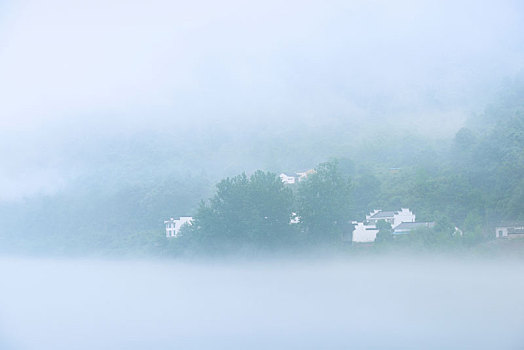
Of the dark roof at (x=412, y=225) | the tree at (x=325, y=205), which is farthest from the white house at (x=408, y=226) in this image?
the tree at (x=325, y=205)

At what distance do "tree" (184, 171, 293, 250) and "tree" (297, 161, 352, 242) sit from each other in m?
0.29

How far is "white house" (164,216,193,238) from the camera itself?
9.91m

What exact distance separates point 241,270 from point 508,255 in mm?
4168

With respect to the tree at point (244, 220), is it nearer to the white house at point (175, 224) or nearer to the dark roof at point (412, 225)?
the white house at point (175, 224)

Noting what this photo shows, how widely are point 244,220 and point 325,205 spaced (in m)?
1.42

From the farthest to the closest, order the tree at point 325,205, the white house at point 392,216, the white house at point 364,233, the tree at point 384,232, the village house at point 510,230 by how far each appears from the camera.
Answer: the tree at point 325,205 < the white house at point 364,233 < the white house at point 392,216 < the tree at point 384,232 < the village house at point 510,230

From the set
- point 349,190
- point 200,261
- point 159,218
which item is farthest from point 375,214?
point 159,218

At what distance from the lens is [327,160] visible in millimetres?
11195

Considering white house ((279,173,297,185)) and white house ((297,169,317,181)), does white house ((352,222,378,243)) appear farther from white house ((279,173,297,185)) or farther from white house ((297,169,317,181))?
white house ((279,173,297,185))

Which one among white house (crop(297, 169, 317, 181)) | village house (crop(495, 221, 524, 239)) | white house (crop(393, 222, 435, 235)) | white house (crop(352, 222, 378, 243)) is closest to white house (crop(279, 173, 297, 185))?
white house (crop(297, 169, 317, 181))

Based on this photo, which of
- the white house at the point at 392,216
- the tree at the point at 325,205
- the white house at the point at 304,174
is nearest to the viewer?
the white house at the point at 392,216

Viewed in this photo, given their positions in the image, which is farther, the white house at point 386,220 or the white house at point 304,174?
the white house at point 304,174

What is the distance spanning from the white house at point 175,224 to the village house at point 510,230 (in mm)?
4992

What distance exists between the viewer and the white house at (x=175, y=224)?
9914 millimetres
